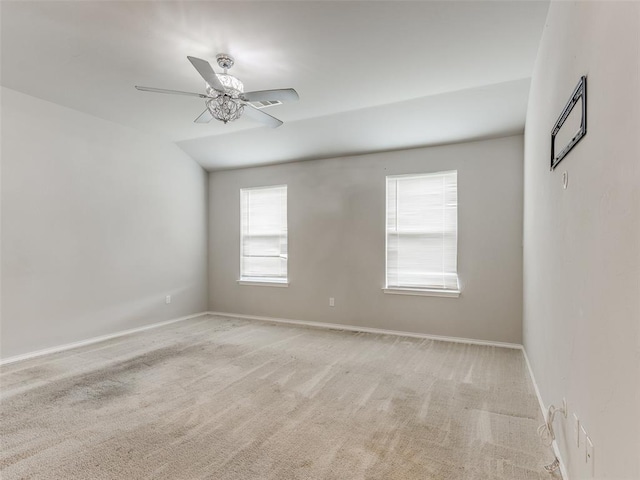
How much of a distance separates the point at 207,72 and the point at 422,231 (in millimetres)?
3208

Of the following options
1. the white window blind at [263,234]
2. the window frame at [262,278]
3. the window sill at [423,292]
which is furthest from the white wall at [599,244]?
the white window blind at [263,234]

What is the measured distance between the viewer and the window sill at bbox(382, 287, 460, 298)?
4293 mm

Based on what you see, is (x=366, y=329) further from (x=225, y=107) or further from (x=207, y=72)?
(x=207, y=72)

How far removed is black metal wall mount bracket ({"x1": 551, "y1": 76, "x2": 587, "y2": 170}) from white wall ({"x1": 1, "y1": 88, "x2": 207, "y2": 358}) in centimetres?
470

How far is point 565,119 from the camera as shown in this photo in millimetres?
1727

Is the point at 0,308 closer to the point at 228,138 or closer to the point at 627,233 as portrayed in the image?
the point at 228,138

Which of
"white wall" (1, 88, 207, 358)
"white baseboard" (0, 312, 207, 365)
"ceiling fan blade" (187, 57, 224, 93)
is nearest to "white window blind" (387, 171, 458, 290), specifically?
"ceiling fan blade" (187, 57, 224, 93)

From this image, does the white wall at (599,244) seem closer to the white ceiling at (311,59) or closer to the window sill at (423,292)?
the white ceiling at (311,59)

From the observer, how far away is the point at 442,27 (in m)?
2.40

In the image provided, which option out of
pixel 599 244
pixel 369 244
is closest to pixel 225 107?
pixel 599 244

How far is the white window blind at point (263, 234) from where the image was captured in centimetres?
548

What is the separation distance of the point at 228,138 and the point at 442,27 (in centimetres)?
331

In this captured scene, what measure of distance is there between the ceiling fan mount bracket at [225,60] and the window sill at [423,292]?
325 cm

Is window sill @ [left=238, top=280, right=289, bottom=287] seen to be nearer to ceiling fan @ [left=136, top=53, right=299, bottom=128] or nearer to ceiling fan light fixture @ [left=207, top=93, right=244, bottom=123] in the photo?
ceiling fan @ [left=136, top=53, right=299, bottom=128]
